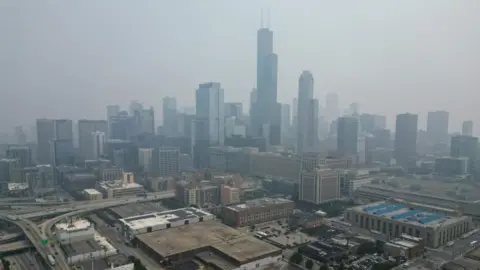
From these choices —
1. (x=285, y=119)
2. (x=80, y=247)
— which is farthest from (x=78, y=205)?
(x=285, y=119)

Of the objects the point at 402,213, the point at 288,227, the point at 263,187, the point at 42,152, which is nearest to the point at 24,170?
the point at 42,152

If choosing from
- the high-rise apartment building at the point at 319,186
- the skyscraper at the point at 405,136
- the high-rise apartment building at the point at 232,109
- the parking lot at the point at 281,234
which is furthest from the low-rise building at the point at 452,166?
the high-rise apartment building at the point at 232,109

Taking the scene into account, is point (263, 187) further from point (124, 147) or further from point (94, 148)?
point (94, 148)

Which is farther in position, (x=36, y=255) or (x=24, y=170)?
(x=24, y=170)

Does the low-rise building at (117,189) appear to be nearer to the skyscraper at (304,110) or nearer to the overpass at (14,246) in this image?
the overpass at (14,246)

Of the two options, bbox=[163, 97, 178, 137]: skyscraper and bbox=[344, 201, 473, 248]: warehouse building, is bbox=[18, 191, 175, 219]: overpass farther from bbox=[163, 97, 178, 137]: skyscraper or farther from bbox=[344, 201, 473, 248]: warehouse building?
bbox=[163, 97, 178, 137]: skyscraper
